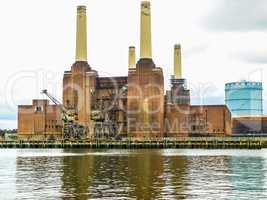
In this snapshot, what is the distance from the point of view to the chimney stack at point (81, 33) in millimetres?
132875

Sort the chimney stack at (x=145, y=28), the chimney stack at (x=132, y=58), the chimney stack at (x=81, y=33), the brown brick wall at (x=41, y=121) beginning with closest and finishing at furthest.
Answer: the chimney stack at (x=145, y=28), the chimney stack at (x=81, y=33), the chimney stack at (x=132, y=58), the brown brick wall at (x=41, y=121)

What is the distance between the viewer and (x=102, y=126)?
5600 inches

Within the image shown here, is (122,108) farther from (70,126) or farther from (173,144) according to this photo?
(173,144)

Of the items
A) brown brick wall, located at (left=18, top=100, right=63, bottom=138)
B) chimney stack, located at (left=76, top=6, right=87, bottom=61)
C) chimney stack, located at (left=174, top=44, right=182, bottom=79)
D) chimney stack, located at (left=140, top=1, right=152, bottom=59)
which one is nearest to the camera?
chimney stack, located at (left=140, top=1, right=152, bottom=59)

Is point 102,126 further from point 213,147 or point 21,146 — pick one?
point 213,147

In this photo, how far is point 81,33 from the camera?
5221 inches

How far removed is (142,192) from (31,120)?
132 metres

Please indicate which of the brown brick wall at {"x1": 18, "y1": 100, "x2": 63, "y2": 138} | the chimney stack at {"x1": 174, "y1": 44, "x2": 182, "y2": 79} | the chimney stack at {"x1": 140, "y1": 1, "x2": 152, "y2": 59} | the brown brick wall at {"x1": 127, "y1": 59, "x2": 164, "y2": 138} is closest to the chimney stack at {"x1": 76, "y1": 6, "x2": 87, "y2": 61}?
the brown brick wall at {"x1": 127, "y1": 59, "x2": 164, "y2": 138}

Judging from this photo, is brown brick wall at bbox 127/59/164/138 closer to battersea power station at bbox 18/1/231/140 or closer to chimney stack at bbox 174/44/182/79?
battersea power station at bbox 18/1/231/140

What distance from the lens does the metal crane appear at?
454 feet

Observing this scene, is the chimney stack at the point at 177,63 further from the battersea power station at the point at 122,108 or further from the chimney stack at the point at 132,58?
the chimney stack at the point at 132,58

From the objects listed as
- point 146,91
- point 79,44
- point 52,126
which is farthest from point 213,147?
point 52,126

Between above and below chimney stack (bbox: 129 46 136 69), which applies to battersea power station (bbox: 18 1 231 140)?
below

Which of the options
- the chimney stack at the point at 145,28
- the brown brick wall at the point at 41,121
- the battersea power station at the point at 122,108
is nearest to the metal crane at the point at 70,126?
the battersea power station at the point at 122,108
